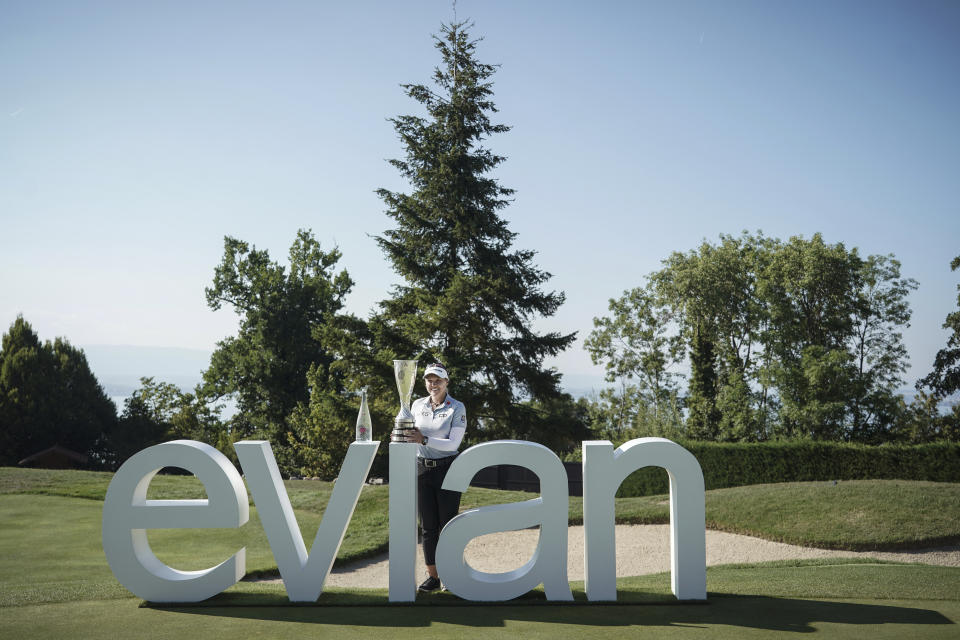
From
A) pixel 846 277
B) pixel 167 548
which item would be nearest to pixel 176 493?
pixel 167 548

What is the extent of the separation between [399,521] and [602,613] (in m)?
1.83

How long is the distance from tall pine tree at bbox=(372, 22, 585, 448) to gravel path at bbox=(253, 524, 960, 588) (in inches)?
375

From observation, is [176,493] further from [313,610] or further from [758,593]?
[758,593]

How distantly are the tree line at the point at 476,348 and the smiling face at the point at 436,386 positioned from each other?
14949mm

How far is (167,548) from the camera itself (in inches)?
399

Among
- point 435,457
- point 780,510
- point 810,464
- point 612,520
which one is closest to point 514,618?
point 612,520

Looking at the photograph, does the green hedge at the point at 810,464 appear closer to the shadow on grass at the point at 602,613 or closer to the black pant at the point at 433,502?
the shadow on grass at the point at 602,613

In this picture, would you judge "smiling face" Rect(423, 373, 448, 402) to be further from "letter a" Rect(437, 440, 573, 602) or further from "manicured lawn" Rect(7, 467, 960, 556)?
"manicured lawn" Rect(7, 467, 960, 556)

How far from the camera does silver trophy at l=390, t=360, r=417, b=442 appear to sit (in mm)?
5773

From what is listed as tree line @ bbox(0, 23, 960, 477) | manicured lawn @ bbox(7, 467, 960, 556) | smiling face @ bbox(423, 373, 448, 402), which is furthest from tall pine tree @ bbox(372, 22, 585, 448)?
smiling face @ bbox(423, 373, 448, 402)

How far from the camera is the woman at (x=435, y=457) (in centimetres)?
590

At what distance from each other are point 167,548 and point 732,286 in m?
27.7

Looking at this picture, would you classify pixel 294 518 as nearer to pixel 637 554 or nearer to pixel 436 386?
pixel 436 386

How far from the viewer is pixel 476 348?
22.7 meters
